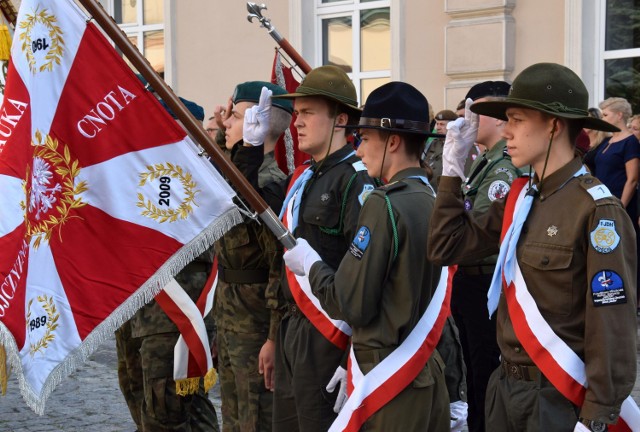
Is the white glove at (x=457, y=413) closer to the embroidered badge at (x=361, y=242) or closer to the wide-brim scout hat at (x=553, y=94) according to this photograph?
the embroidered badge at (x=361, y=242)

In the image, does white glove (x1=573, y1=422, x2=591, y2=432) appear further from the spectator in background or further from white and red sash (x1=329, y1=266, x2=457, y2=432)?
the spectator in background

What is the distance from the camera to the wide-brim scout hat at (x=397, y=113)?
3.77 m

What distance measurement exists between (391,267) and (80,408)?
398 centimetres

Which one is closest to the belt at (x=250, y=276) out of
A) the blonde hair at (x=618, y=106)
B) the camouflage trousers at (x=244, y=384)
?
the camouflage trousers at (x=244, y=384)

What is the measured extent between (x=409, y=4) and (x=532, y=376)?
827cm

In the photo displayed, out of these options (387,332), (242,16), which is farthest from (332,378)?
(242,16)

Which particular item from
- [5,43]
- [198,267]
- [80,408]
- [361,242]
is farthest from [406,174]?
[80,408]

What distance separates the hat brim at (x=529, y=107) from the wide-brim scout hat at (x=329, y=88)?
38.4 inches

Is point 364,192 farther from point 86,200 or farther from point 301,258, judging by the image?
point 86,200

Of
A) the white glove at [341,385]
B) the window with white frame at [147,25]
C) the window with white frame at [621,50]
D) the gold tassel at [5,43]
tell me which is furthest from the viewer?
the window with white frame at [147,25]

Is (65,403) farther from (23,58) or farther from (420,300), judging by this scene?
(420,300)

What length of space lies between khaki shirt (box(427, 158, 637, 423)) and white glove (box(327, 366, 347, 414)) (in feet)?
2.51

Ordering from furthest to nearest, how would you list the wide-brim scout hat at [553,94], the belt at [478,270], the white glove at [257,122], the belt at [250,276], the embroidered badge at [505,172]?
1. the belt at [478,270]
2. the embroidered badge at [505,172]
3. the belt at [250,276]
4. the white glove at [257,122]
5. the wide-brim scout hat at [553,94]

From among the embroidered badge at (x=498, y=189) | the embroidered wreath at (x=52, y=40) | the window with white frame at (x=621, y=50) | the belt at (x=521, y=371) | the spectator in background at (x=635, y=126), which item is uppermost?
the window with white frame at (x=621, y=50)
